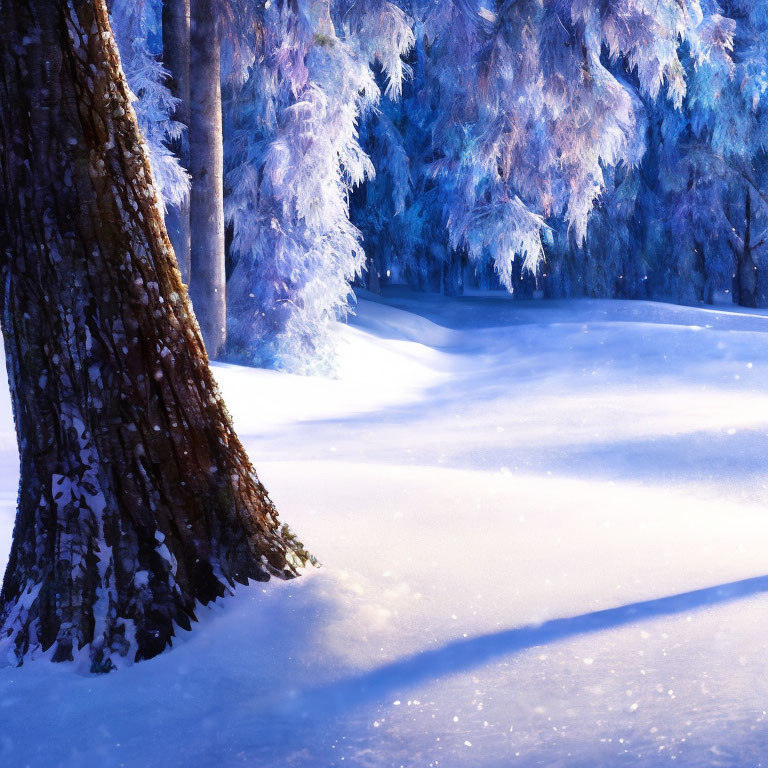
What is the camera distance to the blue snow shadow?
2838mm

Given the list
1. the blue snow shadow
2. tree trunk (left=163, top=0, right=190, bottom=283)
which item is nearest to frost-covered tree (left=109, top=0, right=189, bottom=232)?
tree trunk (left=163, top=0, right=190, bottom=283)

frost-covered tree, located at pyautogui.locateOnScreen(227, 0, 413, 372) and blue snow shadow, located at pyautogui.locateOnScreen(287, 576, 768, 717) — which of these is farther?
frost-covered tree, located at pyautogui.locateOnScreen(227, 0, 413, 372)

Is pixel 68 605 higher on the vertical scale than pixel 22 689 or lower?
higher

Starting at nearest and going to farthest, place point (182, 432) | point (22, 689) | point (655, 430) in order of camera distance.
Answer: point (22, 689), point (182, 432), point (655, 430)

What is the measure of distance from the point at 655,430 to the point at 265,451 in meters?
3.19

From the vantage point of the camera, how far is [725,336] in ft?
46.4

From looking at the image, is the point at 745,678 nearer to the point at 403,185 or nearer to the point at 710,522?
the point at 710,522

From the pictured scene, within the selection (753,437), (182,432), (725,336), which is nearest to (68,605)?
(182,432)

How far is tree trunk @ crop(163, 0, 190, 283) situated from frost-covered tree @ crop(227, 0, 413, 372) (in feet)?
3.32

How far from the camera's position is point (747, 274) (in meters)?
23.6

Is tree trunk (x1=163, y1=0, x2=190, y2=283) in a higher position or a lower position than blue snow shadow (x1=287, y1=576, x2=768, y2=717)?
higher

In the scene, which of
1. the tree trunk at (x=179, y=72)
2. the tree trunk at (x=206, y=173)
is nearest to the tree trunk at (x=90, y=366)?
the tree trunk at (x=179, y=72)

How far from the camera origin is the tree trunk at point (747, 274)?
23.0 metres

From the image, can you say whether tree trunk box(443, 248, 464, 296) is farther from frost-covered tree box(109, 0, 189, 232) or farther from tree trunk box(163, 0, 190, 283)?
frost-covered tree box(109, 0, 189, 232)
